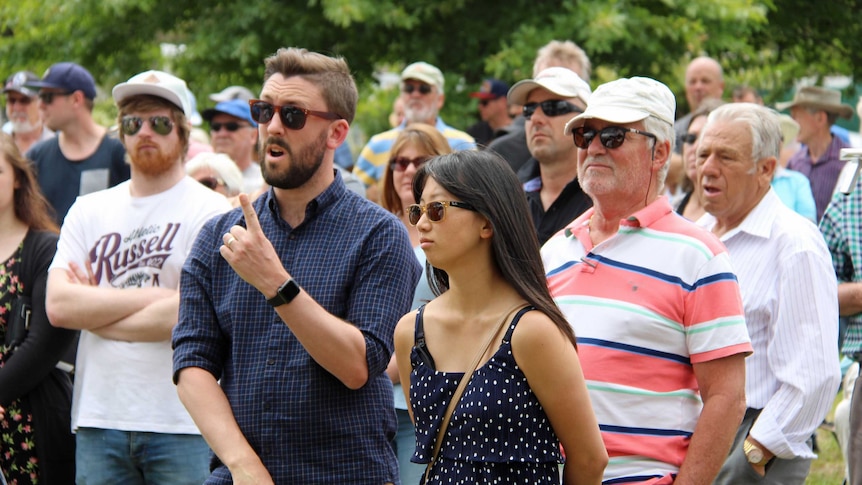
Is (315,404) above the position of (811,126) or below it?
above

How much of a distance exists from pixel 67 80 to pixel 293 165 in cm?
466

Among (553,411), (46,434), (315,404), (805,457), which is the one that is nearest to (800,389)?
(805,457)

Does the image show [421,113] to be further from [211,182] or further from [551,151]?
[551,151]

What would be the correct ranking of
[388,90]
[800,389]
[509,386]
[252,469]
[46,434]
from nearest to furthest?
[509,386]
[252,469]
[800,389]
[46,434]
[388,90]

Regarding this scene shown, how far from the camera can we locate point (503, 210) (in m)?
3.33

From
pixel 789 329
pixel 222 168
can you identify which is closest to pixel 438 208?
pixel 789 329

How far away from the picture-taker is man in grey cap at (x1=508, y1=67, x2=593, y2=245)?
5711mm

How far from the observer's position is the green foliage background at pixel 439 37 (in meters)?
11.4

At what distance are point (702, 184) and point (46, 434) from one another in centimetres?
322

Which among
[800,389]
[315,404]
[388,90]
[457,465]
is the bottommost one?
[800,389]

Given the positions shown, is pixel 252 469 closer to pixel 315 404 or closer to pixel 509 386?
pixel 315 404

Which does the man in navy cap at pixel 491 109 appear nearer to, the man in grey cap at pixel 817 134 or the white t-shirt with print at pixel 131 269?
the man in grey cap at pixel 817 134

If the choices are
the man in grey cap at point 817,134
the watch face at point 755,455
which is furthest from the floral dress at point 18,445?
the man in grey cap at point 817,134

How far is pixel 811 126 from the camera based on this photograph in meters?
11.2
